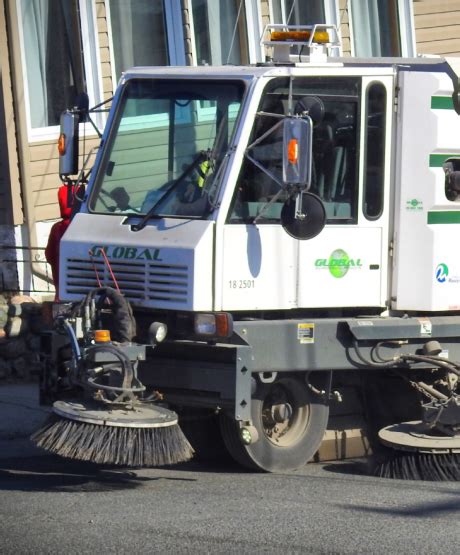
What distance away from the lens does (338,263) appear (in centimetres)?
839

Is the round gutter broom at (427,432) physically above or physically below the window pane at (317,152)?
below

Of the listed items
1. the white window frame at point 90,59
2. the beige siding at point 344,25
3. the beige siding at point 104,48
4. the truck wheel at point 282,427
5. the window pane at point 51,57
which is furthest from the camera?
the beige siding at point 344,25

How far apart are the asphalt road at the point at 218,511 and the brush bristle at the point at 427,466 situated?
0.37 feet

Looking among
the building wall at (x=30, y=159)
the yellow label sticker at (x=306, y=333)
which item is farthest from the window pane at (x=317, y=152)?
the building wall at (x=30, y=159)

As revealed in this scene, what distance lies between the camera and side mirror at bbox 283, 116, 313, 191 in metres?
7.74

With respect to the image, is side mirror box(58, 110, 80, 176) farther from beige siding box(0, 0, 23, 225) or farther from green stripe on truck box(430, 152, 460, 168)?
beige siding box(0, 0, 23, 225)

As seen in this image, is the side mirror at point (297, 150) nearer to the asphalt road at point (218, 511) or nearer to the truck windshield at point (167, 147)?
the truck windshield at point (167, 147)

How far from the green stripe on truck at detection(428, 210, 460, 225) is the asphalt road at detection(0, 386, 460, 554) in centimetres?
187

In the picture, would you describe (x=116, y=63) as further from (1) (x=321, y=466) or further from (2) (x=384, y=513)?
(2) (x=384, y=513)

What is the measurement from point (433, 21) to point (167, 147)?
8.82 meters

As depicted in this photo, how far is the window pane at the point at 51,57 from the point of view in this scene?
14266 mm

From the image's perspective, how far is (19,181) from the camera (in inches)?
546

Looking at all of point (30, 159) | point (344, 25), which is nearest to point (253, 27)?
point (344, 25)

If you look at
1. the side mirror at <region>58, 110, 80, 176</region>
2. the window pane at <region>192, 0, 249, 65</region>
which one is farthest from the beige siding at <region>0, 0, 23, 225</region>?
the side mirror at <region>58, 110, 80, 176</region>
